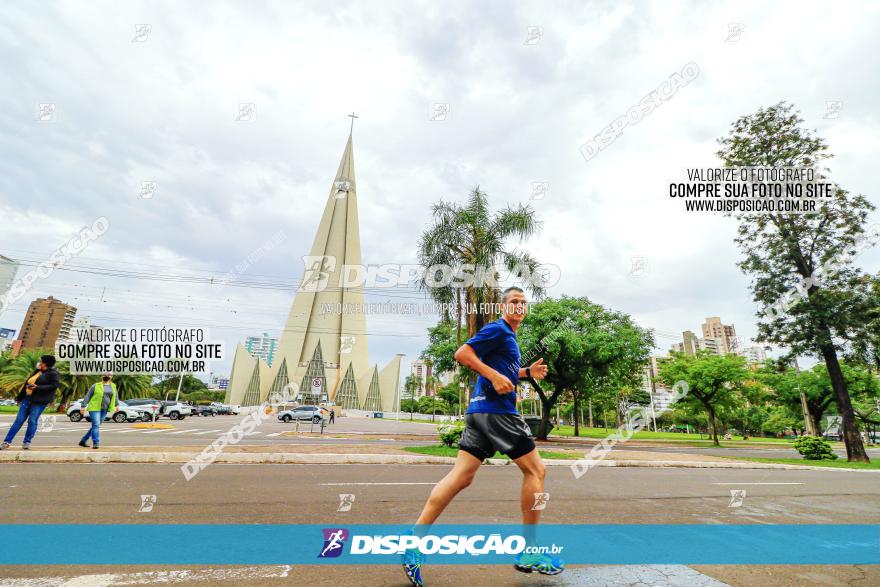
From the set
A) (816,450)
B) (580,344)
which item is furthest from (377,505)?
(816,450)

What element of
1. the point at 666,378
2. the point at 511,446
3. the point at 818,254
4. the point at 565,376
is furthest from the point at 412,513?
the point at 666,378

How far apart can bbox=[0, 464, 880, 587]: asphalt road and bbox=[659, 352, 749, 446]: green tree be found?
25834 mm

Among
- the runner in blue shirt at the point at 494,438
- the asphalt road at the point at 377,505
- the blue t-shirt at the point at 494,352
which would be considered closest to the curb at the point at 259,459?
the asphalt road at the point at 377,505

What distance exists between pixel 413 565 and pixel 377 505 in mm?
2617

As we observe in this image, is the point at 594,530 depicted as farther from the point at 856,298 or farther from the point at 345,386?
the point at 345,386

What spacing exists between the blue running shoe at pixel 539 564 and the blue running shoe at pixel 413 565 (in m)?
0.71

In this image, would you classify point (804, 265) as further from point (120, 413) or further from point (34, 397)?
point (120, 413)

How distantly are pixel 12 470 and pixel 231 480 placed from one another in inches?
145

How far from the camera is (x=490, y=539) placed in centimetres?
368

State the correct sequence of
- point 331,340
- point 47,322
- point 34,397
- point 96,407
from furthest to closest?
point 47,322 → point 331,340 → point 96,407 → point 34,397

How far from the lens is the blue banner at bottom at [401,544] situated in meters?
3.11

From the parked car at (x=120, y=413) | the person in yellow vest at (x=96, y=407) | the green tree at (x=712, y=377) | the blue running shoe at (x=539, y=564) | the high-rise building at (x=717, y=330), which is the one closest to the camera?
the blue running shoe at (x=539, y=564)

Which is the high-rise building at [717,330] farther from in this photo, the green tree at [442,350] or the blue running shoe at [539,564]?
the blue running shoe at [539,564]

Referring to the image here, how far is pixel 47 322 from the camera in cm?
10806
